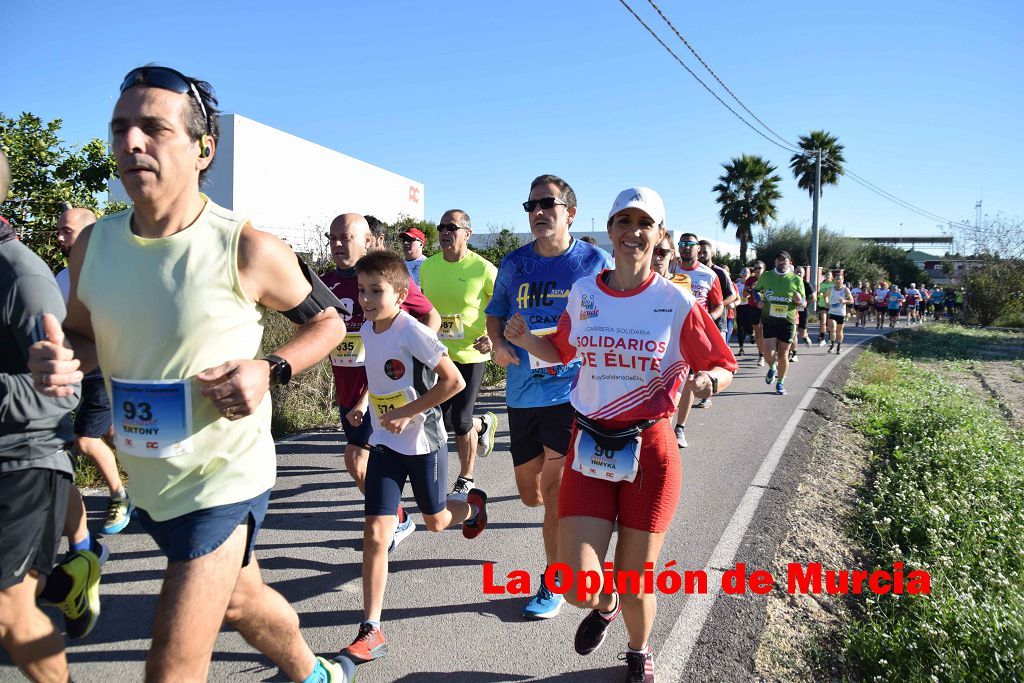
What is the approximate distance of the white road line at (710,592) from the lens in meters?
3.26

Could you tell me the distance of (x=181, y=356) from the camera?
6.84 feet

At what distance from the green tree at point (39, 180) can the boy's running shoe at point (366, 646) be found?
16.8ft

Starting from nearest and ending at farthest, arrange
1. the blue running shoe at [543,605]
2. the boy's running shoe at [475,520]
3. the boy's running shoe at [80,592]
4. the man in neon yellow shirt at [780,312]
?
the boy's running shoe at [80,592], the blue running shoe at [543,605], the boy's running shoe at [475,520], the man in neon yellow shirt at [780,312]

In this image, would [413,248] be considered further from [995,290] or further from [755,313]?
[995,290]

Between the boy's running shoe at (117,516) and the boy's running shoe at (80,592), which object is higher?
the boy's running shoe at (80,592)

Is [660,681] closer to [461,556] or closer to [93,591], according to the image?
[461,556]

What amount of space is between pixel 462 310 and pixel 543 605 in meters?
2.80

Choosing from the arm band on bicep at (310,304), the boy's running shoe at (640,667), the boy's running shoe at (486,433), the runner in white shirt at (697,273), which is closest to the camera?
the arm band on bicep at (310,304)

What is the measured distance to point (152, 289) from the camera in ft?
6.86

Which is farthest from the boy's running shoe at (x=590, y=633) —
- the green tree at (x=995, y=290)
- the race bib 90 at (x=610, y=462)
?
the green tree at (x=995, y=290)

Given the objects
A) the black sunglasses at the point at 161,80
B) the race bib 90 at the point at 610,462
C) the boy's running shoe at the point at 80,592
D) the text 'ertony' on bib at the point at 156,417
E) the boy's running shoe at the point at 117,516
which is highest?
the black sunglasses at the point at 161,80

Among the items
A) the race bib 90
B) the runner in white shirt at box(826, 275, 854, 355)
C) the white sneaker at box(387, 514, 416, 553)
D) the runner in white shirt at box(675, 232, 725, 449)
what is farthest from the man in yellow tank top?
the runner in white shirt at box(826, 275, 854, 355)

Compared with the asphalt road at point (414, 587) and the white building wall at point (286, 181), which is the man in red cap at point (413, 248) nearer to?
the asphalt road at point (414, 587)

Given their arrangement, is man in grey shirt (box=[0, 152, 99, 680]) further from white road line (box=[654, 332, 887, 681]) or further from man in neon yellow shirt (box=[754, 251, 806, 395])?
man in neon yellow shirt (box=[754, 251, 806, 395])
